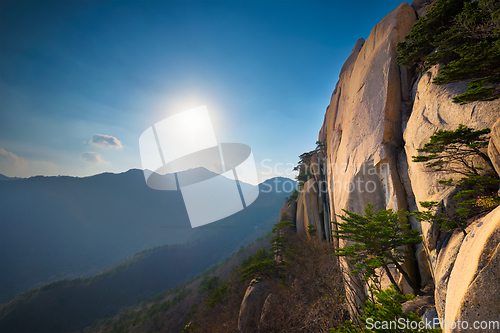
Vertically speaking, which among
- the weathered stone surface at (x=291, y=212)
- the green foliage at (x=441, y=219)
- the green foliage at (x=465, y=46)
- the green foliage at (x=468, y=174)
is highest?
the green foliage at (x=465, y=46)

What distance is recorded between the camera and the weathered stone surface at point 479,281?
3020 mm

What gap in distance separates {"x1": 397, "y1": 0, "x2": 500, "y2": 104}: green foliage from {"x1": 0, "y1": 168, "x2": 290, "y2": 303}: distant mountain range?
3529 inches

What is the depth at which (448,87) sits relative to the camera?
23.6 feet

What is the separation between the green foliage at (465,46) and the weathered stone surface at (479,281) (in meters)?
3.24

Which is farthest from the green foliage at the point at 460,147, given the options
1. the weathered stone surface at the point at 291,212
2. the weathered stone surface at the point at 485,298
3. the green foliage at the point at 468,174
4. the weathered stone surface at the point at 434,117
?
the weathered stone surface at the point at 291,212

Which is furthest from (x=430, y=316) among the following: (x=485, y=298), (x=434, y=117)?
(x=434, y=117)

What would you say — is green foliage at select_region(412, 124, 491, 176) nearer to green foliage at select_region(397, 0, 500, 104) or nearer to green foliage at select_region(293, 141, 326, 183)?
green foliage at select_region(397, 0, 500, 104)

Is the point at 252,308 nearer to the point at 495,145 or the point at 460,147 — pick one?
the point at 460,147

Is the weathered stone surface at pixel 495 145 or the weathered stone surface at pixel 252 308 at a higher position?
the weathered stone surface at pixel 495 145

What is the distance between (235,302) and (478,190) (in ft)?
77.1

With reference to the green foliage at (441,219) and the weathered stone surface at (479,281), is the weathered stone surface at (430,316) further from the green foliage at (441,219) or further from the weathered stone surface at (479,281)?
the green foliage at (441,219)

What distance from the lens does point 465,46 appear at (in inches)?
223

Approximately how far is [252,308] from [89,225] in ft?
538

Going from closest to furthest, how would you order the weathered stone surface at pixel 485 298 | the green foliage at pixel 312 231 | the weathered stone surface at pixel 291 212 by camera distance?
the weathered stone surface at pixel 485 298
the green foliage at pixel 312 231
the weathered stone surface at pixel 291 212
